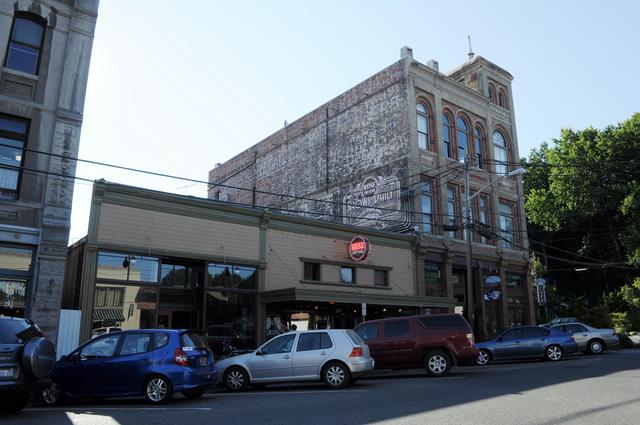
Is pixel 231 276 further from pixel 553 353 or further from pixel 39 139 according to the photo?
pixel 553 353

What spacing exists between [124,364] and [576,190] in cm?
3994

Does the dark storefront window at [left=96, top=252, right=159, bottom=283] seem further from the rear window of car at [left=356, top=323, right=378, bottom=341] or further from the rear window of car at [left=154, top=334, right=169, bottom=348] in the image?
the rear window of car at [left=356, top=323, right=378, bottom=341]

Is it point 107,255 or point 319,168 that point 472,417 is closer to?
point 107,255

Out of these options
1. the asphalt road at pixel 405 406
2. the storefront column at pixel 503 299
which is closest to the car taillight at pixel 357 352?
the asphalt road at pixel 405 406

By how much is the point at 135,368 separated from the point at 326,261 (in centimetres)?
1278

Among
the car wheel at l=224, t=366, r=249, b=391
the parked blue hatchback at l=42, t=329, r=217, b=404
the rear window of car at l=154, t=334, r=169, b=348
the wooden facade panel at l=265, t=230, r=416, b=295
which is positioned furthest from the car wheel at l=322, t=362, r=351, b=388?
the wooden facade panel at l=265, t=230, r=416, b=295

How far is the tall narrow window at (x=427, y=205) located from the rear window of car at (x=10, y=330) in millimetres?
20921

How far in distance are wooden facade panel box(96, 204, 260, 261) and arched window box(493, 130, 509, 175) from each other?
1838 centimetres

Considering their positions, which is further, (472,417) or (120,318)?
(120,318)

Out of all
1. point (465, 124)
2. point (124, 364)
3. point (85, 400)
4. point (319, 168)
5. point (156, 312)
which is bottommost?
point (85, 400)

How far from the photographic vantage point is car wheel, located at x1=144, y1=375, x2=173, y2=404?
411 inches

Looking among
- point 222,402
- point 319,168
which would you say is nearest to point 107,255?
point 222,402

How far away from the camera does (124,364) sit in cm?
1066

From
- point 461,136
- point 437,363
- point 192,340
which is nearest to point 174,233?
point 192,340
